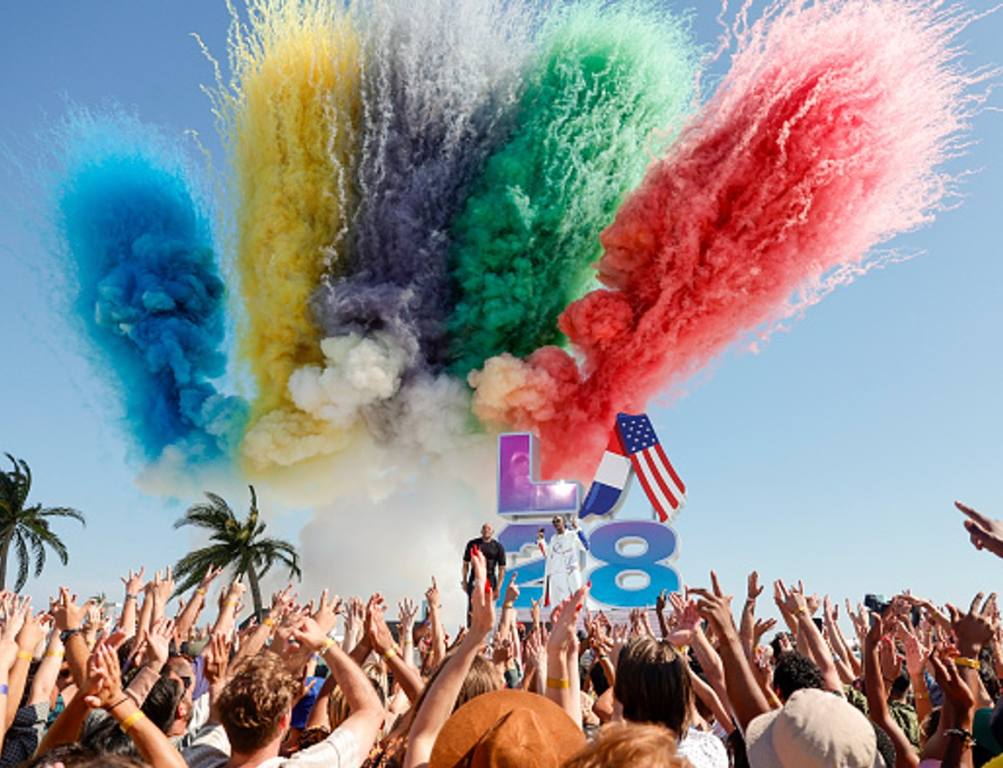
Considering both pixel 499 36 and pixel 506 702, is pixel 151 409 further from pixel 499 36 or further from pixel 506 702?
pixel 506 702

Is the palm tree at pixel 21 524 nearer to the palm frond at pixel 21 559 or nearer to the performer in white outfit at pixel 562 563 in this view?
the palm frond at pixel 21 559

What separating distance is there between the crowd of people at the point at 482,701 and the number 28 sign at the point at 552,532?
14.4 metres

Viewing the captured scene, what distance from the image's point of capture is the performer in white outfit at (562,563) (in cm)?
1947

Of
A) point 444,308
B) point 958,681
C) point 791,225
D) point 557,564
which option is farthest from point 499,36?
point 958,681

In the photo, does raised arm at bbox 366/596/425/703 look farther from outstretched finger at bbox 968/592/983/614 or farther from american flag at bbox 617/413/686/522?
american flag at bbox 617/413/686/522

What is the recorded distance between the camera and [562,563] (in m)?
19.7

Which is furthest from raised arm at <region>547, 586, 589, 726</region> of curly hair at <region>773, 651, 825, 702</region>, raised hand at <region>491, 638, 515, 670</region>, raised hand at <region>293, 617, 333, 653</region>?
raised hand at <region>491, 638, 515, 670</region>

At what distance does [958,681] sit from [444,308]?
20.5 metres

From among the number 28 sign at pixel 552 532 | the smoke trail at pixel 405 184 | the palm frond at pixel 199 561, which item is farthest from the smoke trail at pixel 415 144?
the palm frond at pixel 199 561

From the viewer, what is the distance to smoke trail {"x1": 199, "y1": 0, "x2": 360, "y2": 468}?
22328 mm

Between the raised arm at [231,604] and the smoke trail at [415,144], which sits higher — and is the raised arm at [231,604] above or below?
below

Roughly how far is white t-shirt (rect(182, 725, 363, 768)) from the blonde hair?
1353 mm

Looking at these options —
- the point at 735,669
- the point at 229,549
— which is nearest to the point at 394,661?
the point at 735,669

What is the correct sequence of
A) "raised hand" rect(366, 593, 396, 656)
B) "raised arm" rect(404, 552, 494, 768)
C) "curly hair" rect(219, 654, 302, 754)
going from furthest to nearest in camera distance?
"raised hand" rect(366, 593, 396, 656) → "curly hair" rect(219, 654, 302, 754) → "raised arm" rect(404, 552, 494, 768)
